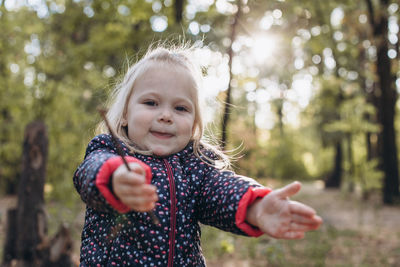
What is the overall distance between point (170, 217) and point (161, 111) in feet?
1.59

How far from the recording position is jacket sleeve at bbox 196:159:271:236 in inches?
56.3

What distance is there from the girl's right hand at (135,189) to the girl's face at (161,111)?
62 centimetres

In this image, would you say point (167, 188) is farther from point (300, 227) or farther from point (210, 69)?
point (210, 69)

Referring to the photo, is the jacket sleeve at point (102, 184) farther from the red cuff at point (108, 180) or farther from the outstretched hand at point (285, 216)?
the outstretched hand at point (285, 216)

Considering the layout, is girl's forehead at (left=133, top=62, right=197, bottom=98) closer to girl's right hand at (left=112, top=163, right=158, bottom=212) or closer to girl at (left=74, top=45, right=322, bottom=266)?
girl at (left=74, top=45, right=322, bottom=266)

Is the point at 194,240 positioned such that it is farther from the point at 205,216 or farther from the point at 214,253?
the point at 214,253

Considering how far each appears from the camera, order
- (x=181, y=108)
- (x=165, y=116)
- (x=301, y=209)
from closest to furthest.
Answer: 1. (x=301, y=209)
2. (x=165, y=116)
3. (x=181, y=108)

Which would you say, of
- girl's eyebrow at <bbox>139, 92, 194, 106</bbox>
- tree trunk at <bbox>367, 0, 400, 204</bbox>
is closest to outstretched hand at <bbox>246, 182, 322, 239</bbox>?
girl's eyebrow at <bbox>139, 92, 194, 106</bbox>

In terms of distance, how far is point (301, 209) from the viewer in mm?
1189

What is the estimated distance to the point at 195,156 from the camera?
184 cm

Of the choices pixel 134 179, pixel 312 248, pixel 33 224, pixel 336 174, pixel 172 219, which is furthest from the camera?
pixel 336 174

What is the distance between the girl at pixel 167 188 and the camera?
1253 mm

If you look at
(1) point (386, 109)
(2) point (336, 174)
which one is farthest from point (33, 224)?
(2) point (336, 174)

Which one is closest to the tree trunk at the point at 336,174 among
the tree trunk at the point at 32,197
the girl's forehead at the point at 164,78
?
the tree trunk at the point at 32,197
